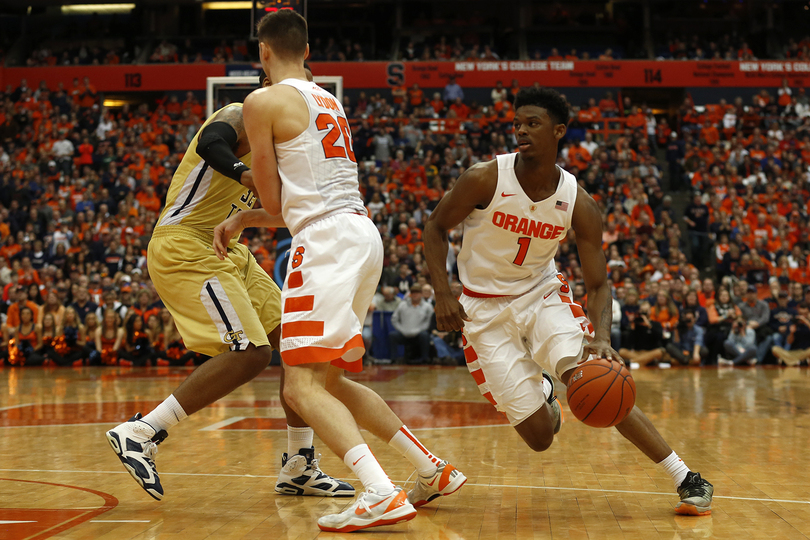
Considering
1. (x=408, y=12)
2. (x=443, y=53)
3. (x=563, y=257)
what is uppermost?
(x=408, y=12)

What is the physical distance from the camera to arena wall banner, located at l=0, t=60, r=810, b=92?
24375 millimetres

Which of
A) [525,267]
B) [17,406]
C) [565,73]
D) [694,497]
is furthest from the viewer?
[565,73]

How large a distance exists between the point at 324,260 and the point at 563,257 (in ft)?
39.7

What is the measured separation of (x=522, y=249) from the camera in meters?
4.48

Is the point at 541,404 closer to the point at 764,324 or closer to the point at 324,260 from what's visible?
the point at 324,260

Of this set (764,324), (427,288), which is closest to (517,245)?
(427,288)

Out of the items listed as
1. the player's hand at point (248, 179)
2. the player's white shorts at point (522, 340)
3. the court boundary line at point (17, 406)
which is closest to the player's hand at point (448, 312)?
the player's white shorts at point (522, 340)

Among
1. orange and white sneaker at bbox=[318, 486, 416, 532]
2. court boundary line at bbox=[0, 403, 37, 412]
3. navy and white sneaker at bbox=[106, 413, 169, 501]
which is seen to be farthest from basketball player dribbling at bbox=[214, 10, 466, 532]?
court boundary line at bbox=[0, 403, 37, 412]

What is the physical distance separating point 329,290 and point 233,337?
93cm

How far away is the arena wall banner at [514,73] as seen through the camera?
24.4m

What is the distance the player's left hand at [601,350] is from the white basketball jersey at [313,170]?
4.44 feet

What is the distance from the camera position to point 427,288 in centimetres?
1388

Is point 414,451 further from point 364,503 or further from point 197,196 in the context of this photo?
point 197,196

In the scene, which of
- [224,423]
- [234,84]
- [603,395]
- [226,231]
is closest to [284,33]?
[226,231]
